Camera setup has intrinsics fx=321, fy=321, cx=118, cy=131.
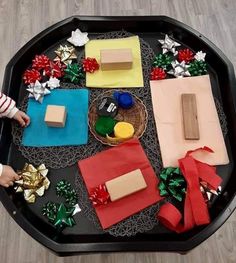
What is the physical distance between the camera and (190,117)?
84cm

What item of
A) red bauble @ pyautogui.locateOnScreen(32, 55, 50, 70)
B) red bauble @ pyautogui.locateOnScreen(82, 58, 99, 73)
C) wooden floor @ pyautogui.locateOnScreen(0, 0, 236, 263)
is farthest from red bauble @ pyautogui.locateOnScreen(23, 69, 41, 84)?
wooden floor @ pyautogui.locateOnScreen(0, 0, 236, 263)

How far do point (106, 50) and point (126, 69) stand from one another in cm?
8

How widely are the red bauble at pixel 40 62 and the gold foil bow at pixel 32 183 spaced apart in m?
0.30

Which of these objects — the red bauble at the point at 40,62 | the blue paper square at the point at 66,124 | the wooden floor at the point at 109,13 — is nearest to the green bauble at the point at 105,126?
the blue paper square at the point at 66,124

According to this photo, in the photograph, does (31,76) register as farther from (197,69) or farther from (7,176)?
(197,69)

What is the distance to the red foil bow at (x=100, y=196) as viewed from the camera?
29.1 inches

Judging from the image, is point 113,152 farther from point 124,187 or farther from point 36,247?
point 36,247

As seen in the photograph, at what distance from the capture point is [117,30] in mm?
984

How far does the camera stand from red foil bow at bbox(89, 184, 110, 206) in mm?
738

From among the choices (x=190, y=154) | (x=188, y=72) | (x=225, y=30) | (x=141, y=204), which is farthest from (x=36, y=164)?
(x=225, y=30)

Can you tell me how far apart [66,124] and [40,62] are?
206 millimetres

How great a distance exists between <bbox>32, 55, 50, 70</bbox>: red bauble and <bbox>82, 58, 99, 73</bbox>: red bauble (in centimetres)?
10

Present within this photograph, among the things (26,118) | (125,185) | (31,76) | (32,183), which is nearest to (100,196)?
(125,185)

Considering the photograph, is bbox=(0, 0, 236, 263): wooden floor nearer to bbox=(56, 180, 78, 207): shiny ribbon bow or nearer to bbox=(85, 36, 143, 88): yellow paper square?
bbox=(85, 36, 143, 88): yellow paper square
